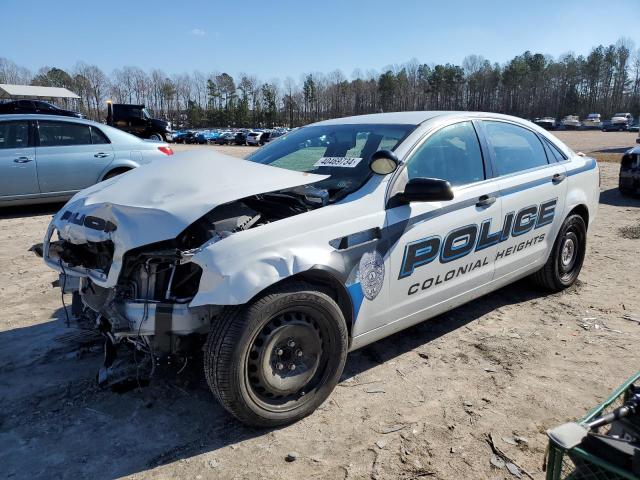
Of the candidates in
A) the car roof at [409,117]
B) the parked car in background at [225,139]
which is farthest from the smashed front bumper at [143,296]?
the parked car in background at [225,139]

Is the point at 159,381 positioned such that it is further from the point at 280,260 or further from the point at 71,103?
the point at 71,103

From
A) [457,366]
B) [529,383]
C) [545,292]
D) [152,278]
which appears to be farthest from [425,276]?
[545,292]

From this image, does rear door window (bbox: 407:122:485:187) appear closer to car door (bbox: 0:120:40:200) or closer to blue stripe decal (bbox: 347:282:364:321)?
blue stripe decal (bbox: 347:282:364:321)

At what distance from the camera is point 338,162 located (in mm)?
3430

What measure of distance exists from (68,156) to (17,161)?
0.72 meters

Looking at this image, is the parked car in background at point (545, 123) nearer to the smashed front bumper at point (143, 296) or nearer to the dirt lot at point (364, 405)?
the dirt lot at point (364, 405)

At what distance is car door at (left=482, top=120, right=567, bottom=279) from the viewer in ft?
12.7

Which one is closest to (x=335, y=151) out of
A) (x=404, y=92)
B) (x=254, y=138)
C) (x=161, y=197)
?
(x=161, y=197)

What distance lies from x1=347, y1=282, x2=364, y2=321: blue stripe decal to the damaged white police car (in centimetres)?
1

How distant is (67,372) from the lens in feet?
10.9

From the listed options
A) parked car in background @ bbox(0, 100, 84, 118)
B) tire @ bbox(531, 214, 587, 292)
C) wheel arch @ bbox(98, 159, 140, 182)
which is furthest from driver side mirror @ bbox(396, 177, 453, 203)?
parked car in background @ bbox(0, 100, 84, 118)

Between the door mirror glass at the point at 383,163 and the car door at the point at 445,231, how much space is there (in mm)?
146

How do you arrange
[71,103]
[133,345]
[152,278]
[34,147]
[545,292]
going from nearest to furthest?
[152,278] → [133,345] → [545,292] → [34,147] → [71,103]

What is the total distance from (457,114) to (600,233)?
186 inches
